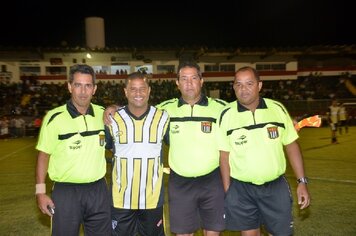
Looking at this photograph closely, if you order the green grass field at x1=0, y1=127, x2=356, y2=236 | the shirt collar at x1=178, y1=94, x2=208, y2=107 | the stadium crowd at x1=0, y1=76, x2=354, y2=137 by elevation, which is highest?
the stadium crowd at x1=0, y1=76, x2=354, y2=137

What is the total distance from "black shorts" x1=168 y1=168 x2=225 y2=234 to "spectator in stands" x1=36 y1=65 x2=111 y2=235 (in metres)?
0.74

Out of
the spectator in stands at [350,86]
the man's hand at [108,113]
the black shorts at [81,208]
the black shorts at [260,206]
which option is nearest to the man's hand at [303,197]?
the black shorts at [260,206]

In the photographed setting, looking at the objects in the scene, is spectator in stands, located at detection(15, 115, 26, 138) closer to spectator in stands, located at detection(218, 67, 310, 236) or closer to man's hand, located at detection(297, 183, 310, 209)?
spectator in stands, located at detection(218, 67, 310, 236)

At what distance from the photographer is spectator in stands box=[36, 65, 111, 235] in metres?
3.48

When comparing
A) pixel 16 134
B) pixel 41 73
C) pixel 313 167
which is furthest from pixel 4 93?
pixel 313 167

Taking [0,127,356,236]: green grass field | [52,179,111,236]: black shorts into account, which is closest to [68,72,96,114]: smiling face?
[52,179,111,236]: black shorts

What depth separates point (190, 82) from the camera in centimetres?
382

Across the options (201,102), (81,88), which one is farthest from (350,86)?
(81,88)

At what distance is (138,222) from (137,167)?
63cm

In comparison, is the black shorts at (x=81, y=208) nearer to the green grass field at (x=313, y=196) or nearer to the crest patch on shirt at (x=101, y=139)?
the crest patch on shirt at (x=101, y=139)

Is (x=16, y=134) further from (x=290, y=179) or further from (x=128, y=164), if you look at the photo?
(x=128, y=164)

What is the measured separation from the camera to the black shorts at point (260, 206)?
352 cm

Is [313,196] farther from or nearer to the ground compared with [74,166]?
nearer to the ground

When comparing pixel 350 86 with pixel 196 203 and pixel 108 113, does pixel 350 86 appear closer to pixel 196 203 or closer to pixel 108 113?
pixel 196 203
